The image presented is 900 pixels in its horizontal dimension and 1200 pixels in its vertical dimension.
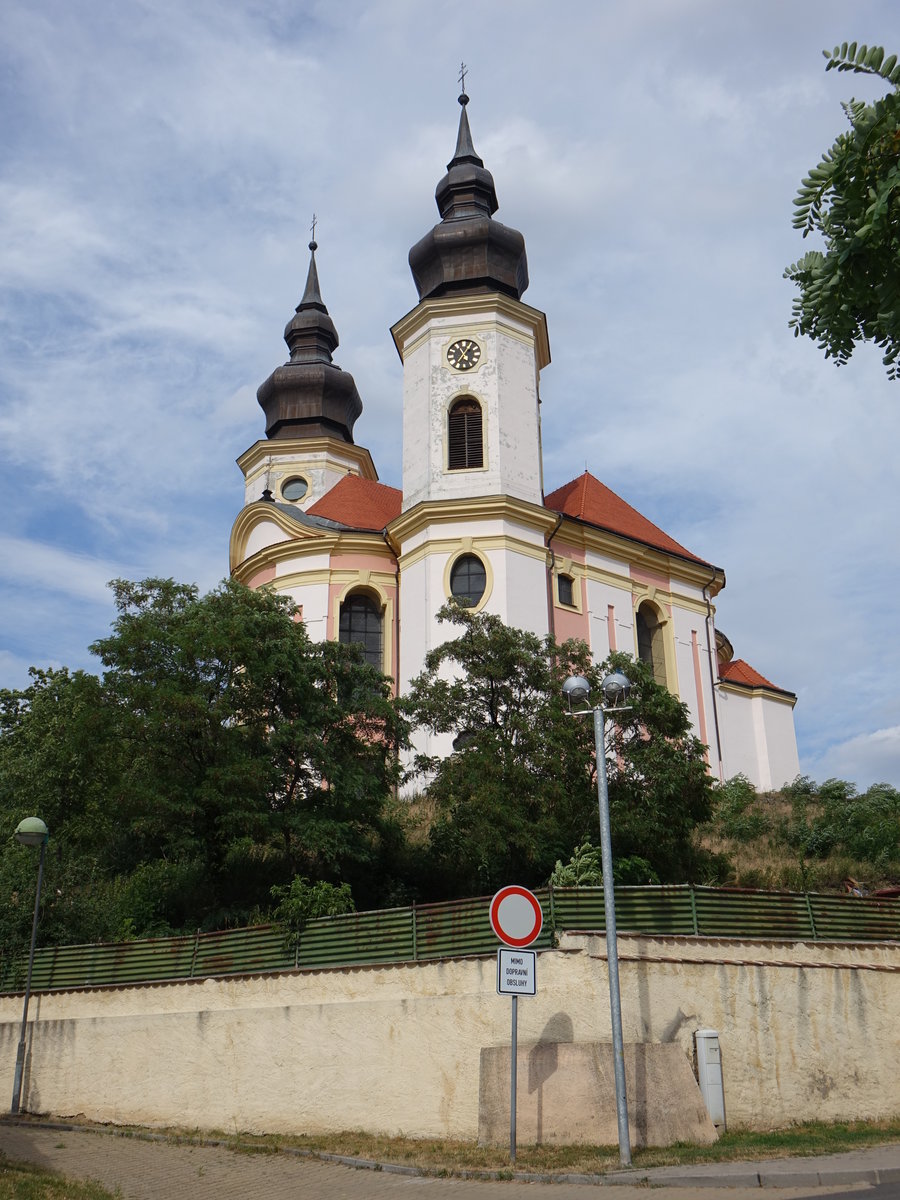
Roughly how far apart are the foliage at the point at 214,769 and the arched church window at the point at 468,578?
37.2ft

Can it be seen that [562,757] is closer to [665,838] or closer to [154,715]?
[665,838]

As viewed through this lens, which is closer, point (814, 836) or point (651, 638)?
point (814, 836)

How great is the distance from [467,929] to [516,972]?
2582mm

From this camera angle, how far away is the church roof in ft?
126

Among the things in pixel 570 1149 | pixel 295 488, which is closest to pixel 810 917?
pixel 570 1149

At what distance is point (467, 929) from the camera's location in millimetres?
13977

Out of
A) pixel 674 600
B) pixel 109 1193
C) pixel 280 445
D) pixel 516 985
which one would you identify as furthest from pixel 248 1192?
pixel 280 445

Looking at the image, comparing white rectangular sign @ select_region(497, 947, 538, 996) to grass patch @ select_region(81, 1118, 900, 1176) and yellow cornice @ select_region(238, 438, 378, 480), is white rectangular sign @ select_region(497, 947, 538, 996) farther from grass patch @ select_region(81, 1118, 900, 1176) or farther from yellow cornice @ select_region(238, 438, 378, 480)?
yellow cornice @ select_region(238, 438, 378, 480)

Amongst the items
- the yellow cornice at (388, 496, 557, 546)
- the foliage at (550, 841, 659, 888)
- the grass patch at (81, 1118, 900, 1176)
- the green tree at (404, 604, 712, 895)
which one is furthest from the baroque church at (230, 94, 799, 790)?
the grass patch at (81, 1118, 900, 1176)

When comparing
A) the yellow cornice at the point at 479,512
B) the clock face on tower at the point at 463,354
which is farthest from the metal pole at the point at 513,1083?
the clock face on tower at the point at 463,354

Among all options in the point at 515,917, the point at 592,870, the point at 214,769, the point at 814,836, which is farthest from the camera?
the point at 814,836

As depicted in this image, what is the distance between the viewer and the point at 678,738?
67.4ft

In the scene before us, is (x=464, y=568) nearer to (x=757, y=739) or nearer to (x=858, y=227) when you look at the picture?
(x=757, y=739)

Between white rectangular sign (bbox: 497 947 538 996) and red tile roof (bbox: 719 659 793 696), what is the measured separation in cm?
2949
